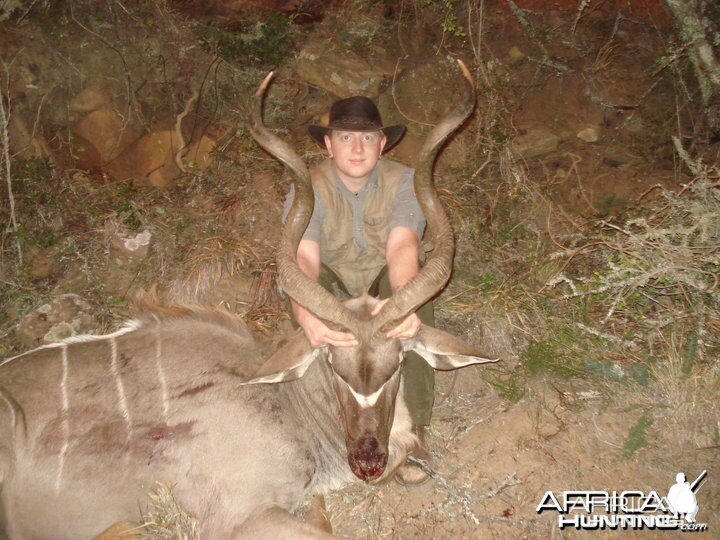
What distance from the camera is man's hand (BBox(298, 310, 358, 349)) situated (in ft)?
9.15

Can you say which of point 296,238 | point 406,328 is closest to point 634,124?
point 406,328

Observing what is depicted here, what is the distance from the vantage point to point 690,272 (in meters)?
3.33

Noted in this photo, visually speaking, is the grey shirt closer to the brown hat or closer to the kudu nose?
the brown hat

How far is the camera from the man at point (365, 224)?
3344 millimetres

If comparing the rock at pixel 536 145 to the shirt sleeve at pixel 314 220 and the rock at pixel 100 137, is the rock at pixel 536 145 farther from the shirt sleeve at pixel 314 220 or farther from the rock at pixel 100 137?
the rock at pixel 100 137

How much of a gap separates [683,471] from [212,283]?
3830mm

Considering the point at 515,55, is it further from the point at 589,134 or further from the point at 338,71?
the point at 338,71

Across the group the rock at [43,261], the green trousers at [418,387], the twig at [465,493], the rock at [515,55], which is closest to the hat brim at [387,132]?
the green trousers at [418,387]

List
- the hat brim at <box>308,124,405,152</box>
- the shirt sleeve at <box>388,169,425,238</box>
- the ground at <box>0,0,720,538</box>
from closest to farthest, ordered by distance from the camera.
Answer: the ground at <box>0,0,720,538</box> < the shirt sleeve at <box>388,169,425,238</box> < the hat brim at <box>308,124,405,152</box>

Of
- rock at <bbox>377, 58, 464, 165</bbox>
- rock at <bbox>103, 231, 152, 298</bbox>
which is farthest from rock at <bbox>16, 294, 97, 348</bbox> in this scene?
rock at <bbox>377, 58, 464, 165</bbox>

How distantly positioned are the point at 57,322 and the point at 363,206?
3014 millimetres

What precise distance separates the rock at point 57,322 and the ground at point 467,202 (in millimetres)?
34

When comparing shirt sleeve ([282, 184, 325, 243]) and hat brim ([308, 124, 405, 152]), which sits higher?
hat brim ([308, 124, 405, 152])

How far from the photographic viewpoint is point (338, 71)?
557cm
